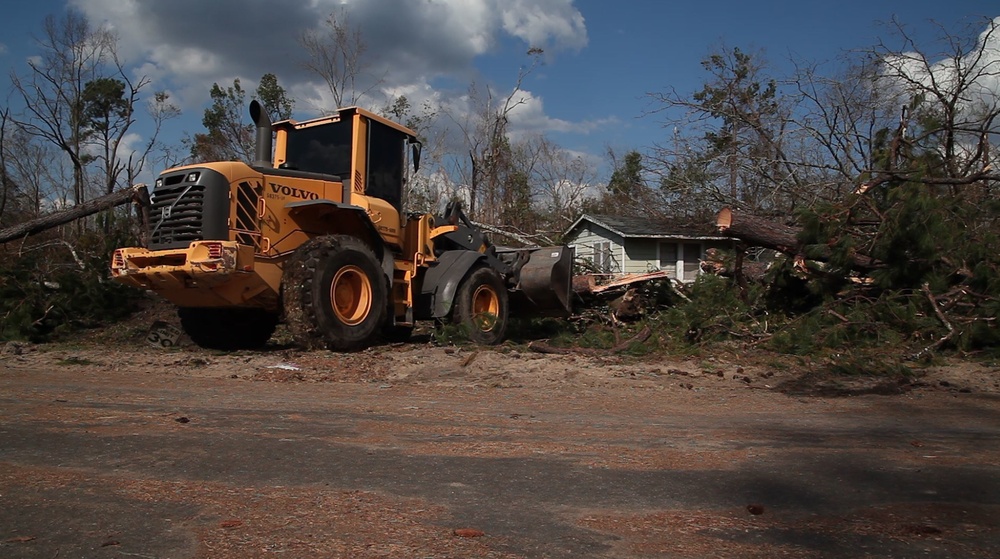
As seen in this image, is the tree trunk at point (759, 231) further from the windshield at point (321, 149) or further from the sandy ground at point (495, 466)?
the windshield at point (321, 149)

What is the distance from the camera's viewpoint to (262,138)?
10.1m

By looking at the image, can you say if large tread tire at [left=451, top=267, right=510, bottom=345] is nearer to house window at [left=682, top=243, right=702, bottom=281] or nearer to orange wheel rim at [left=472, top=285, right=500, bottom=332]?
orange wheel rim at [left=472, top=285, right=500, bottom=332]

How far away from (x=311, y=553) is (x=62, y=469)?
Result: 6.38 feet

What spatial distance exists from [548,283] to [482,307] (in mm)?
1119

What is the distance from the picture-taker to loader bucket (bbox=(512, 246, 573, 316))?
12.1 m

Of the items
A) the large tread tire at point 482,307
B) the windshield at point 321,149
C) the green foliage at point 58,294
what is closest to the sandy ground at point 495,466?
the large tread tire at point 482,307

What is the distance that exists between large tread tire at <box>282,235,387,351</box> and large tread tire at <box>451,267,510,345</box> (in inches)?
48.8

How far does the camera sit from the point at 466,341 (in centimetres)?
1076

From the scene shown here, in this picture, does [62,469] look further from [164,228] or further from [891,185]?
[891,185]

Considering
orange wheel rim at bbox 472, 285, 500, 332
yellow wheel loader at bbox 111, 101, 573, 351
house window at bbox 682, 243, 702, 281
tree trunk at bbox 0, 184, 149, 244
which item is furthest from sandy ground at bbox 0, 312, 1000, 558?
house window at bbox 682, 243, 702, 281

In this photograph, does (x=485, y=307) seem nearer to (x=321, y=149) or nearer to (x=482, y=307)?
(x=482, y=307)

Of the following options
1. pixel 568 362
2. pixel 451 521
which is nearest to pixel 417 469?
pixel 451 521

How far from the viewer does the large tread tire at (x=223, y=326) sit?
10680 millimetres

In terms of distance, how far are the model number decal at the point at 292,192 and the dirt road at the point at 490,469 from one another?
2.61 meters
